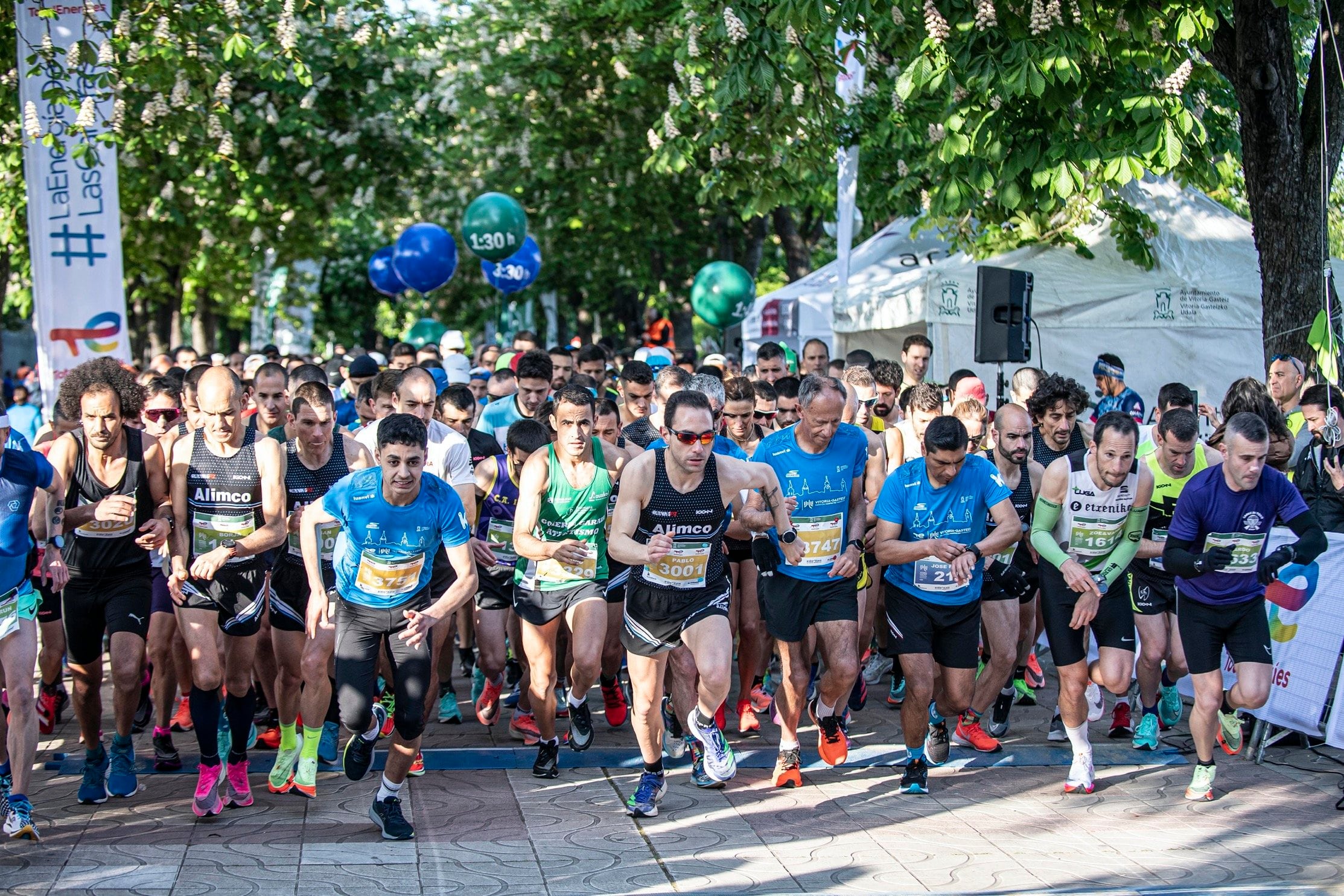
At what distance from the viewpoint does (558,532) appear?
712 centimetres

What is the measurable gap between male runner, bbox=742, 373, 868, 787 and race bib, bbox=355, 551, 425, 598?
177 cm

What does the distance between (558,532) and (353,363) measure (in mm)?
4407

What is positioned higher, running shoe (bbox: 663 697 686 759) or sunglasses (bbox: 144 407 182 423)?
sunglasses (bbox: 144 407 182 423)

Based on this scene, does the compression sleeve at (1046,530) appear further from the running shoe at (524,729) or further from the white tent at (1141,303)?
the white tent at (1141,303)

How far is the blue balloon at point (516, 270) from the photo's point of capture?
67.5 feet

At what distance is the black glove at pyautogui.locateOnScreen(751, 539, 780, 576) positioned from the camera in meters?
6.93

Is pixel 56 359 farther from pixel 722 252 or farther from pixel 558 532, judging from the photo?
pixel 722 252

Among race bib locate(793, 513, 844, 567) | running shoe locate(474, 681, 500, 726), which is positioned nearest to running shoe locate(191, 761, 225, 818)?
running shoe locate(474, 681, 500, 726)

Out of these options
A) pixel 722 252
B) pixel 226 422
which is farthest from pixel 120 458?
pixel 722 252

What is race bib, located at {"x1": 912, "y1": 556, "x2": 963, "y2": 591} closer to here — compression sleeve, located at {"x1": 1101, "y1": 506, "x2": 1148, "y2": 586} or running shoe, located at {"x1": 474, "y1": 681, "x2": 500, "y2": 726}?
compression sleeve, located at {"x1": 1101, "y1": 506, "x2": 1148, "y2": 586}

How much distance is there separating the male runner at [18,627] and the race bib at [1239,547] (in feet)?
16.8

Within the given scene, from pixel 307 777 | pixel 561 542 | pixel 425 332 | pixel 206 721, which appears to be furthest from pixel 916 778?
pixel 425 332

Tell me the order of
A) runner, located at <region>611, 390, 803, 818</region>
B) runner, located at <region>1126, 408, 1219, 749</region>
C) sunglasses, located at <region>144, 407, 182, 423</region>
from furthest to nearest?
runner, located at <region>1126, 408, 1219, 749</region> < sunglasses, located at <region>144, 407, 182, 423</region> < runner, located at <region>611, 390, 803, 818</region>

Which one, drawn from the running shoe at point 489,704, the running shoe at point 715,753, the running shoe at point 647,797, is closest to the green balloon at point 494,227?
the running shoe at point 489,704
